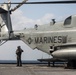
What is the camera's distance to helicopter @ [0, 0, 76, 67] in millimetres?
19297

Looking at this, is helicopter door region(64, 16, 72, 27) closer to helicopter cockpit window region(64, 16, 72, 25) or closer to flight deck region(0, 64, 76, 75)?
helicopter cockpit window region(64, 16, 72, 25)

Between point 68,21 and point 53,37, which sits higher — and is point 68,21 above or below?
above

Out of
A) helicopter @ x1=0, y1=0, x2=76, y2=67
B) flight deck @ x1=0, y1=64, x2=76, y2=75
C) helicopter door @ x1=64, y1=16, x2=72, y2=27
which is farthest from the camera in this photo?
helicopter door @ x1=64, y1=16, x2=72, y2=27

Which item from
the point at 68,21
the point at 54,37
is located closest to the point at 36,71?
the point at 54,37

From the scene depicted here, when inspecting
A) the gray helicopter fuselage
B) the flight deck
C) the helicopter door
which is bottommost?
the flight deck

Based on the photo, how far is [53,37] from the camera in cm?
2139

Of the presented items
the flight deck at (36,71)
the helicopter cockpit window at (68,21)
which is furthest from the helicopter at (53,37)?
the flight deck at (36,71)

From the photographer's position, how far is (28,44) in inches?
921

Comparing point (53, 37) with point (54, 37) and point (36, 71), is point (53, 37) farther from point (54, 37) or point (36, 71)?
point (36, 71)

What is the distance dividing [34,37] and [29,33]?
776mm

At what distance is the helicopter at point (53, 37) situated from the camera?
63.3ft

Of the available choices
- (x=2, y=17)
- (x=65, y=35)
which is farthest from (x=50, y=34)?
(x=2, y=17)

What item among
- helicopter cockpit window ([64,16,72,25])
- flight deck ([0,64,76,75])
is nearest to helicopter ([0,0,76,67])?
helicopter cockpit window ([64,16,72,25])

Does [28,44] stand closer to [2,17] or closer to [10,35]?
[10,35]
